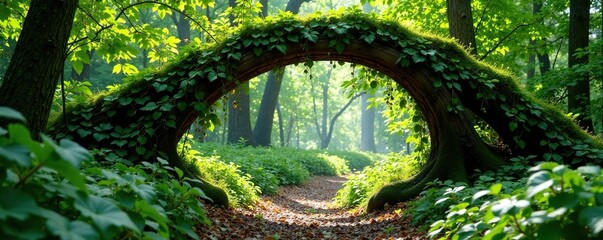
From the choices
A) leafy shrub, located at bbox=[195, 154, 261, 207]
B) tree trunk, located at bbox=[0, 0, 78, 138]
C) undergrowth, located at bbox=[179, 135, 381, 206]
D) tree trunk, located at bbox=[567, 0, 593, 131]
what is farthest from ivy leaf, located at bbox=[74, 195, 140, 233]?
tree trunk, located at bbox=[567, 0, 593, 131]

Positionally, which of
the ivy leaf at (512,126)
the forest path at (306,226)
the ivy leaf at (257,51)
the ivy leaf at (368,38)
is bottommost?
the forest path at (306,226)

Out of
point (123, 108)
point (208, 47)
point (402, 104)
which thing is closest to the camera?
point (123, 108)

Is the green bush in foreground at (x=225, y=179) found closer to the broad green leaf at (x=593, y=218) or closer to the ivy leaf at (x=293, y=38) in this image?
the ivy leaf at (x=293, y=38)

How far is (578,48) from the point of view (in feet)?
28.6

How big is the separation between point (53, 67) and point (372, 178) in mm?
5479

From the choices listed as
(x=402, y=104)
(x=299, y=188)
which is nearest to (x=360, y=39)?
(x=402, y=104)

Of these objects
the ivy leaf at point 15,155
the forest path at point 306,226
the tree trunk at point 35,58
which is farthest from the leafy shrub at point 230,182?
the ivy leaf at point 15,155

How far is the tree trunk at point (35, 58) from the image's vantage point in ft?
11.9

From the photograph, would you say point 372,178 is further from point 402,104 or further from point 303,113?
point 303,113

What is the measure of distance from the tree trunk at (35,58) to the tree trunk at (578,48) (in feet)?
28.2

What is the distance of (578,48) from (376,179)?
479 centimetres

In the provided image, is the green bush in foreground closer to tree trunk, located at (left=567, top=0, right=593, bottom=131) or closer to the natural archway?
the natural archway

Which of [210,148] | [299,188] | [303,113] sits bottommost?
[299,188]

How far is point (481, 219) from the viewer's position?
2959 mm
